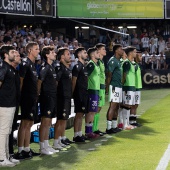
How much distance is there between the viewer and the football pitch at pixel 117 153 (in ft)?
33.9

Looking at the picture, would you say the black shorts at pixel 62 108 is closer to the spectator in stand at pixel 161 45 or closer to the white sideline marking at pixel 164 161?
the white sideline marking at pixel 164 161

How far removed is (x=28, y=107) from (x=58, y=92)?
1.27 m

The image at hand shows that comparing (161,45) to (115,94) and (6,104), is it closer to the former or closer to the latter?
(115,94)

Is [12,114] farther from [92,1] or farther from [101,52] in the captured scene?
[92,1]

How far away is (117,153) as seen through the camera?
11.6 metres

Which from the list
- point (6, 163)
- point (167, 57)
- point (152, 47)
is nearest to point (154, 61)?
point (167, 57)

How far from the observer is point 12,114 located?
10773 millimetres

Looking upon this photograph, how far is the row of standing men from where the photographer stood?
10.8 meters

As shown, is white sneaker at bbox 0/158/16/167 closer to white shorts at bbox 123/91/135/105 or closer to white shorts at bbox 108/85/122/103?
white shorts at bbox 108/85/122/103

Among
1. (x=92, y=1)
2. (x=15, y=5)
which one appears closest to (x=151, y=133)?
(x=15, y=5)

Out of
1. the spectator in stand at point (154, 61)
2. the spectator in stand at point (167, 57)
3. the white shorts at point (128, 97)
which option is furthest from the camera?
the spectator in stand at point (167, 57)

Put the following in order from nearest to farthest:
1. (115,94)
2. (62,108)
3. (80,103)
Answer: (62,108) → (80,103) → (115,94)

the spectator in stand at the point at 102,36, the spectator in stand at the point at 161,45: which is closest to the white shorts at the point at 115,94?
the spectator in stand at the point at 161,45

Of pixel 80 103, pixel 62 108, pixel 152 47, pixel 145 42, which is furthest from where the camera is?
pixel 145 42
